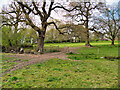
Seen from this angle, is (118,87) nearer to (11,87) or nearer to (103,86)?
(103,86)

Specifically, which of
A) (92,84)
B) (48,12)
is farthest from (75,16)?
(92,84)

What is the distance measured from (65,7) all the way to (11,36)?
30.9ft

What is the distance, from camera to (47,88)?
146 inches

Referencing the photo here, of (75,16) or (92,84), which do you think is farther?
(75,16)

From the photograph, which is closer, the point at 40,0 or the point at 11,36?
the point at 11,36

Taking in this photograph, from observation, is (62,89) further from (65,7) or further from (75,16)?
(75,16)

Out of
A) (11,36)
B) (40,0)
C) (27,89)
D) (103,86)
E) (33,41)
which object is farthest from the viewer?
(33,41)

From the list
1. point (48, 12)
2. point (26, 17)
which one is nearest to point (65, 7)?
point (48, 12)

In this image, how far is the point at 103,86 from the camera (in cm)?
389

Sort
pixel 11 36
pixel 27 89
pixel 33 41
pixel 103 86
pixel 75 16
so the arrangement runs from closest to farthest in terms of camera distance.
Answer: pixel 27 89
pixel 103 86
pixel 11 36
pixel 33 41
pixel 75 16

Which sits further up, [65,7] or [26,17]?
[65,7]

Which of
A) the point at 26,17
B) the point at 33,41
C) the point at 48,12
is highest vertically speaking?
the point at 48,12

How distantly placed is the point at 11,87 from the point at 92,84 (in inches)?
117

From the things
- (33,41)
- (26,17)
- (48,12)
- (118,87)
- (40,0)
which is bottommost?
(118,87)
